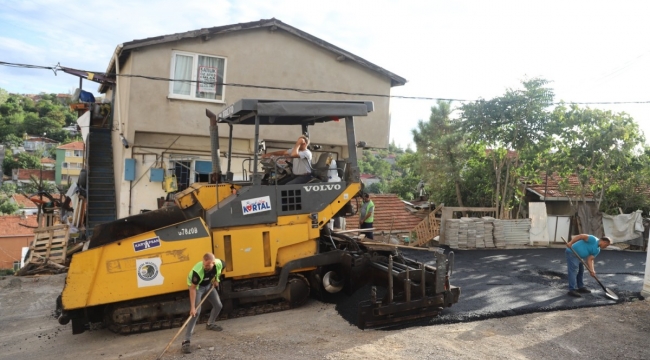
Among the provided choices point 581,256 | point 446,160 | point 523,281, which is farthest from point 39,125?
point 581,256

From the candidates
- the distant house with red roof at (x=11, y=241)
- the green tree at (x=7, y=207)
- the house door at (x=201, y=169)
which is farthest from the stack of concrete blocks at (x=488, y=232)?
the green tree at (x=7, y=207)

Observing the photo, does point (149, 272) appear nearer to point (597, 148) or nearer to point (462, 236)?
point (462, 236)

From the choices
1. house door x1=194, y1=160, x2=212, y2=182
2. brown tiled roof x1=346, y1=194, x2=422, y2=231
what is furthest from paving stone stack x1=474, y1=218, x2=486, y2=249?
house door x1=194, y1=160, x2=212, y2=182

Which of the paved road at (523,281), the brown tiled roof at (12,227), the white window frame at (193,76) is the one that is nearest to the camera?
the paved road at (523,281)

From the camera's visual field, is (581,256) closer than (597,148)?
Yes

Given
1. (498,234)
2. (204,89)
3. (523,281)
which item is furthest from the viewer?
(498,234)

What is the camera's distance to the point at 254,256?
6727 mm

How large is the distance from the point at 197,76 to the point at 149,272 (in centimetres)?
741

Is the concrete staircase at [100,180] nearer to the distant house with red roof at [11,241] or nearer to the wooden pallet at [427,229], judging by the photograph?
the distant house with red roof at [11,241]

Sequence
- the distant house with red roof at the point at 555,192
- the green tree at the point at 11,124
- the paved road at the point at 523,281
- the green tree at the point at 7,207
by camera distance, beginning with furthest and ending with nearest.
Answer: the green tree at the point at 11,124 < the green tree at the point at 7,207 < the distant house with red roof at the point at 555,192 < the paved road at the point at 523,281

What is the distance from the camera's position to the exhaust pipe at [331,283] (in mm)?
7312

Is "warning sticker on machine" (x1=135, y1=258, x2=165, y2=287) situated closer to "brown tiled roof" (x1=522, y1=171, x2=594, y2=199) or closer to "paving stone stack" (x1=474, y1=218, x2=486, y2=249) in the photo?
"paving stone stack" (x1=474, y1=218, x2=486, y2=249)

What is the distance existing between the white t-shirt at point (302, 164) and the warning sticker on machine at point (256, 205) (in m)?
0.72

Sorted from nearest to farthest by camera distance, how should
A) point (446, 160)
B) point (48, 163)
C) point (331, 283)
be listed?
point (331, 283) < point (446, 160) < point (48, 163)
